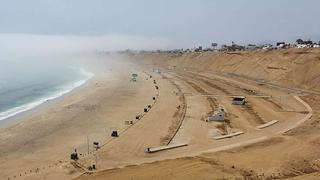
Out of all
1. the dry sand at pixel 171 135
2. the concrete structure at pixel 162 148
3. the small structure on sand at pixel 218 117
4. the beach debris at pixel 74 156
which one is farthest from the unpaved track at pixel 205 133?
the beach debris at pixel 74 156

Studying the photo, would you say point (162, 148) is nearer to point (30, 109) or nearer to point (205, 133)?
point (205, 133)

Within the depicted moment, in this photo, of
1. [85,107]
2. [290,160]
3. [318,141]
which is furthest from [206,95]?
[290,160]

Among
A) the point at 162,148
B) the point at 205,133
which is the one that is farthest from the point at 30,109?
the point at 162,148

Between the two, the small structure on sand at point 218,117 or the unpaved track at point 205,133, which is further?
the small structure on sand at point 218,117

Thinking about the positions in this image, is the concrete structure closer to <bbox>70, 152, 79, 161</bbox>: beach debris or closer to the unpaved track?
the unpaved track

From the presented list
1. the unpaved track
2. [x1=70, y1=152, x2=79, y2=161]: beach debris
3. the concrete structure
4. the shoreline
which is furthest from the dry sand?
the shoreline

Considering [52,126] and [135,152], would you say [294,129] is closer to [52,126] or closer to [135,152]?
[135,152]

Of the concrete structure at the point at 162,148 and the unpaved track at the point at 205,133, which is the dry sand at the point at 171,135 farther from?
the concrete structure at the point at 162,148

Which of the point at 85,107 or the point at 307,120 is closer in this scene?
the point at 307,120
